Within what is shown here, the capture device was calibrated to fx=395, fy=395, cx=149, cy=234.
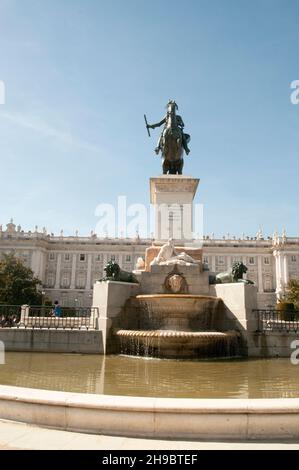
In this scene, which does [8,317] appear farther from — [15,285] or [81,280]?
[81,280]

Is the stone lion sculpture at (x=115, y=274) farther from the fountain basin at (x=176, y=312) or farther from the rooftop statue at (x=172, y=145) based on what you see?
the rooftop statue at (x=172, y=145)

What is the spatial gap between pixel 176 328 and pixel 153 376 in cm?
489

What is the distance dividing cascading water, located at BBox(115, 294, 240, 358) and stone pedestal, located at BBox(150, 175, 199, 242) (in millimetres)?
5165

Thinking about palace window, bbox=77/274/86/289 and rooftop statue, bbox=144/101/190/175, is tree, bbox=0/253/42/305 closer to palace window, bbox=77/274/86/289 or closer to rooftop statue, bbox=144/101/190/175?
rooftop statue, bbox=144/101/190/175

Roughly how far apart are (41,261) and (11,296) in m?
64.0

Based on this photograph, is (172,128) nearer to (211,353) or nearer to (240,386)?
(211,353)

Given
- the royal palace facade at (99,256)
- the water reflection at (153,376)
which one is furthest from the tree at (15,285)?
the royal palace facade at (99,256)

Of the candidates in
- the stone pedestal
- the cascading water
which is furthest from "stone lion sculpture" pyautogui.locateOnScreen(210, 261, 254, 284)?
the stone pedestal

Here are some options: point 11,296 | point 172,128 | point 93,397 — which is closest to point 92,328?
point 93,397

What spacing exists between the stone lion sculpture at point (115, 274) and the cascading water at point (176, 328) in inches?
42.6

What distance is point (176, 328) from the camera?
13000 millimetres

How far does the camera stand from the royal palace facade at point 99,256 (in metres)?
107

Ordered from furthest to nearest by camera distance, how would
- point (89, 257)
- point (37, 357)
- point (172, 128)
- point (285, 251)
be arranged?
point (89, 257), point (285, 251), point (172, 128), point (37, 357)
